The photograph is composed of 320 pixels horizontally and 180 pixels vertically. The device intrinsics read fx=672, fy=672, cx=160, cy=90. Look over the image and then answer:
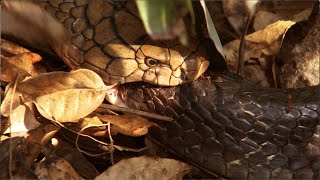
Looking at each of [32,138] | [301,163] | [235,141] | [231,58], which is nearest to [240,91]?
[235,141]

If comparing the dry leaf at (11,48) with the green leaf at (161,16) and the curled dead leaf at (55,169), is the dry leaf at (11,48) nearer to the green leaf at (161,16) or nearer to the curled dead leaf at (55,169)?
the curled dead leaf at (55,169)

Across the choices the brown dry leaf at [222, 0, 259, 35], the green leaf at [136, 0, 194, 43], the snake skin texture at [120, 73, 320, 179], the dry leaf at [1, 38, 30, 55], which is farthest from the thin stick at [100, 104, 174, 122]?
the brown dry leaf at [222, 0, 259, 35]

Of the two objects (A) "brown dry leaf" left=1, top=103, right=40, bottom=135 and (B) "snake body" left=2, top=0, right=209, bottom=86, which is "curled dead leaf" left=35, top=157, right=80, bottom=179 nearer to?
(A) "brown dry leaf" left=1, top=103, right=40, bottom=135

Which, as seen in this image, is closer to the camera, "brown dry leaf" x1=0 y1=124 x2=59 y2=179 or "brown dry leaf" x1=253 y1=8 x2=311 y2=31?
"brown dry leaf" x1=0 y1=124 x2=59 y2=179

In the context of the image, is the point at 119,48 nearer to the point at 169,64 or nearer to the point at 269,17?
the point at 169,64

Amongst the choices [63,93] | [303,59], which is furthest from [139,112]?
[303,59]
